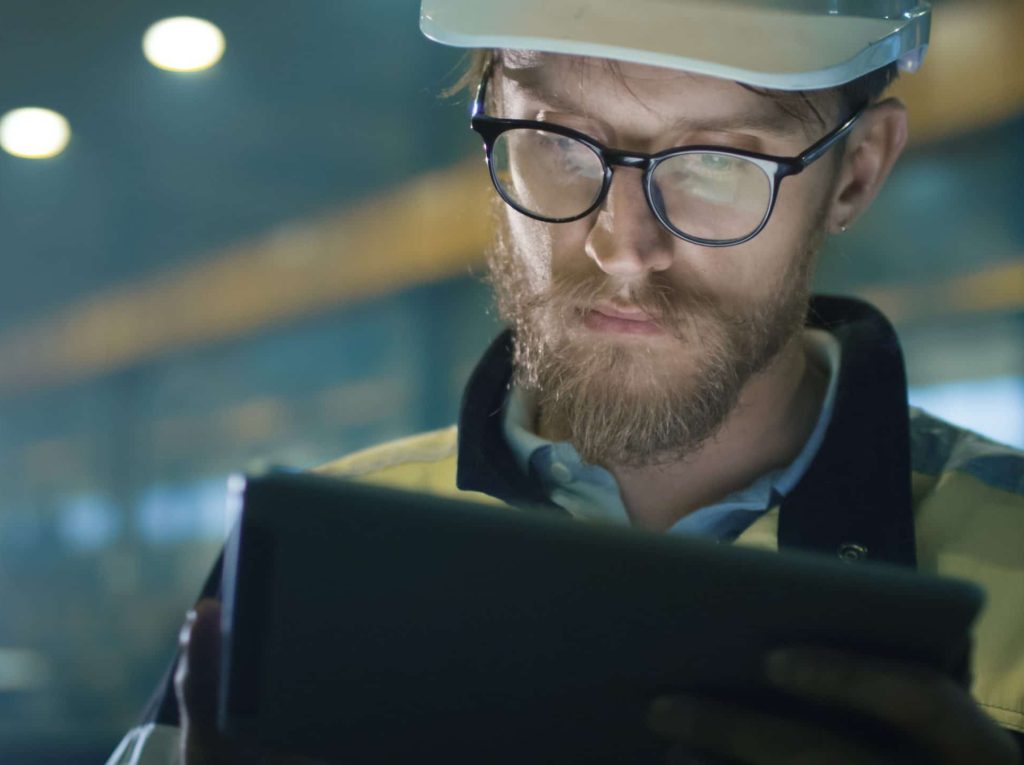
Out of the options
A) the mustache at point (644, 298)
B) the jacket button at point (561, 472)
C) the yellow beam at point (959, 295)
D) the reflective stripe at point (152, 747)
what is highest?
the yellow beam at point (959, 295)

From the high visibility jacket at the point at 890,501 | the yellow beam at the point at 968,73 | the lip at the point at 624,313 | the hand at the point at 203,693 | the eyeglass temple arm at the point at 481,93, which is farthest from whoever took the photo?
the yellow beam at the point at 968,73

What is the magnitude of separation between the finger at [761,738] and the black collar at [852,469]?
0.47 metres

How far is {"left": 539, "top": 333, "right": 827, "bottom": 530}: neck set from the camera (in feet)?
4.59

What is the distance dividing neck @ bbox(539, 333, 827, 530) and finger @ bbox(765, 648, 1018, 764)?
63cm

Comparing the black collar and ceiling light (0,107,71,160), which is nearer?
the black collar

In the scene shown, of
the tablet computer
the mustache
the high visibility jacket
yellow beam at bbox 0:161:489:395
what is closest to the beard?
the mustache

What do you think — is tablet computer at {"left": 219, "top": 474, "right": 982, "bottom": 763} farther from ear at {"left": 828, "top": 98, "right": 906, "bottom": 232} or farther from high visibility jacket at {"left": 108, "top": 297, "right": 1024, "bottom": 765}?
ear at {"left": 828, "top": 98, "right": 906, "bottom": 232}

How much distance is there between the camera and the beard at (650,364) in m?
1.33

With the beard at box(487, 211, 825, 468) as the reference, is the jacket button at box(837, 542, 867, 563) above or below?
below

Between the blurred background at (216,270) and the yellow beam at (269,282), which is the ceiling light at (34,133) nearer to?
the blurred background at (216,270)

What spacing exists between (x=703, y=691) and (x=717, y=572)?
0.09 meters

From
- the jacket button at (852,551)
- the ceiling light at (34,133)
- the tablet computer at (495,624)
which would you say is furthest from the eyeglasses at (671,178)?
the ceiling light at (34,133)

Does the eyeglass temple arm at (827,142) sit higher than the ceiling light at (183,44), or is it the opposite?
the ceiling light at (183,44)

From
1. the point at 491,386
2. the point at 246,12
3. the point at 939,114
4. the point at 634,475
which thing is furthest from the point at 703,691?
the point at 246,12
